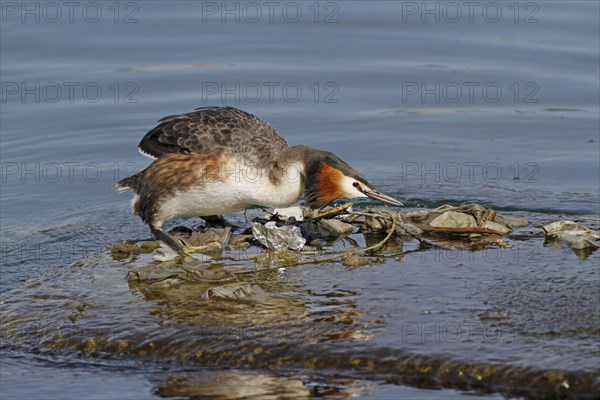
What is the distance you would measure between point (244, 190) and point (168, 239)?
29.3 inches

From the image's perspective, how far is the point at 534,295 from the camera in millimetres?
7523

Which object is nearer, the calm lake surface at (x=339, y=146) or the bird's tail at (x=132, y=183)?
the calm lake surface at (x=339, y=146)

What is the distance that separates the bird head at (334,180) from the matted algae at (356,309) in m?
0.19

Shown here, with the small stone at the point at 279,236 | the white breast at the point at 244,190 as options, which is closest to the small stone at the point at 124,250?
the white breast at the point at 244,190

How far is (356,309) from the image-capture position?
24.7ft

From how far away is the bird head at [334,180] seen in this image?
29.7 ft

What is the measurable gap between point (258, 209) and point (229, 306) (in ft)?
11.4

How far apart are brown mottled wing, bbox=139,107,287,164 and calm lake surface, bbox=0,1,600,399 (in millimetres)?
1095

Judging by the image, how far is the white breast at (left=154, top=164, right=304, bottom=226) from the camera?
29.9 ft

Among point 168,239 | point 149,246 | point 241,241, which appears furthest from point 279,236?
point 149,246

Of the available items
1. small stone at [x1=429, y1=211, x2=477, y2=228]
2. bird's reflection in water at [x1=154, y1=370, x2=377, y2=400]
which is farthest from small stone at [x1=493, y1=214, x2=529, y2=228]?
bird's reflection in water at [x1=154, y1=370, x2=377, y2=400]

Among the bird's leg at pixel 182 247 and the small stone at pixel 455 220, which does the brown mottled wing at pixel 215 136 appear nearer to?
the bird's leg at pixel 182 247

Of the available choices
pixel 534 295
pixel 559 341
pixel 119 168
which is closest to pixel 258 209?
pixel 119 168

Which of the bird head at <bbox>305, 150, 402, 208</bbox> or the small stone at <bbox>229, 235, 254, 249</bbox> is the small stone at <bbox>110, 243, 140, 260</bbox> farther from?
the bird head at <bbox>305, 150, 402, 208</bbox>
